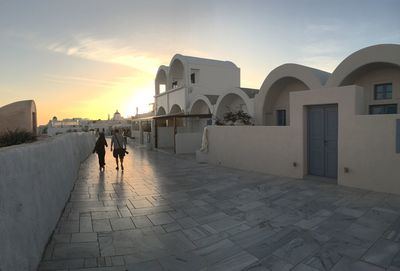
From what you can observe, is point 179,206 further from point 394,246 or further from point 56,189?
point 394,246

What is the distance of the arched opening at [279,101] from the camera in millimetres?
13555

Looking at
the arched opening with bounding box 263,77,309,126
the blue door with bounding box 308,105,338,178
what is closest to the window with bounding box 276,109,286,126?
the arched opening with bounding box 263,77,309,126

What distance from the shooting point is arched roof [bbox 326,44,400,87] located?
884 cm

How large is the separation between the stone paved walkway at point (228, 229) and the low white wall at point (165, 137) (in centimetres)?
1429

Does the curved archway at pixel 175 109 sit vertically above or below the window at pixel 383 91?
above

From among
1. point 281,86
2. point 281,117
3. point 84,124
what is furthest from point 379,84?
point 84,124

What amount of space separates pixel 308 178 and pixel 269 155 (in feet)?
5.44

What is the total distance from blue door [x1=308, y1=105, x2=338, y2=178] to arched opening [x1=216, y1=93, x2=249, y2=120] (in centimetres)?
862

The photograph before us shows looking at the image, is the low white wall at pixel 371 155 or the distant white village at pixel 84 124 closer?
the low white wall at pixel 371 155

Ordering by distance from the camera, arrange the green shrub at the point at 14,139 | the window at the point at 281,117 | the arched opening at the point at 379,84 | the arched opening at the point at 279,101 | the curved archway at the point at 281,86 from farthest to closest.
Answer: the window at the point at 281,117
the arched opening at the point at 279,101
the green shrub at the point at 14,139
the curved archway at the point at 281,86
the arched opening at the point at 379,84

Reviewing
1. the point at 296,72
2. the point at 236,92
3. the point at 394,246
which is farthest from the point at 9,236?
the point at 236,92

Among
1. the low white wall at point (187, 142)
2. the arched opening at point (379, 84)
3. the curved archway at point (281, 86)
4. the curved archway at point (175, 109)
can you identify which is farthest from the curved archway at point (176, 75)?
the arched opening at point (379, 84)

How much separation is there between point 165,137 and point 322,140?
15.6 metres

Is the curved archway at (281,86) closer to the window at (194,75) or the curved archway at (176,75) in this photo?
the window at (194,75)
